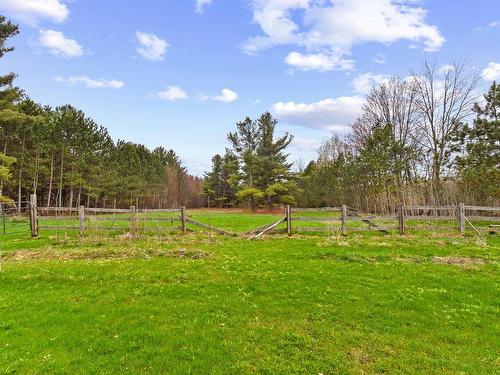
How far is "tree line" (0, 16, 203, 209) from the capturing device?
84.6 feet

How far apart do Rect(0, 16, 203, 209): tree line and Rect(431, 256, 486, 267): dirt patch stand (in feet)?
73.4

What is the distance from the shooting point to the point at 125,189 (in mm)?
50375

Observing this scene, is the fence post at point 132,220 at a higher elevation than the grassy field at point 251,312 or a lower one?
higher

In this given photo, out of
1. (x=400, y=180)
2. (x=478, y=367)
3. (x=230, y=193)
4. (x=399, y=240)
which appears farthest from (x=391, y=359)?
(x=230, y=193)

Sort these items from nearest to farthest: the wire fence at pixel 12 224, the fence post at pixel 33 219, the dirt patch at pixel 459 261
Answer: the dirt patch at pixel 459 261 < the fence post at pixel 33 219 < the wire fence at pixel 12 224

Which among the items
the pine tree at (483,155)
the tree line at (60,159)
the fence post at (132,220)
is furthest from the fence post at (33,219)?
the pine tree at (483,155)

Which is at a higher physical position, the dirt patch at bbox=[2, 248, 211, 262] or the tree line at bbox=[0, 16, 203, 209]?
the tree line at bbox=[0, 16, 203, 209]

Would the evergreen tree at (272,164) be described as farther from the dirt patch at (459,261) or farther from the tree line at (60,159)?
the dirt patch at (459,261)

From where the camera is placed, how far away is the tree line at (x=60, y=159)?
1015 inches

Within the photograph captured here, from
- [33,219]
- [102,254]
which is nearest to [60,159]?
[33,219]

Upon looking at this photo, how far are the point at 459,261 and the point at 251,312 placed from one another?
22.7 ft

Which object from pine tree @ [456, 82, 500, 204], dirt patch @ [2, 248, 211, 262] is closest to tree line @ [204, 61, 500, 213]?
pine tree @ [456, 82, 500, 204]

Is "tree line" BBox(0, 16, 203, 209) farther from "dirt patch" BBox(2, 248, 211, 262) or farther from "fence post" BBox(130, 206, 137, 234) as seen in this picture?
"dirt patch" BBox(2, 248, 211, 262)

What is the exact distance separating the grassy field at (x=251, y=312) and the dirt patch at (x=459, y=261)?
0.10m
